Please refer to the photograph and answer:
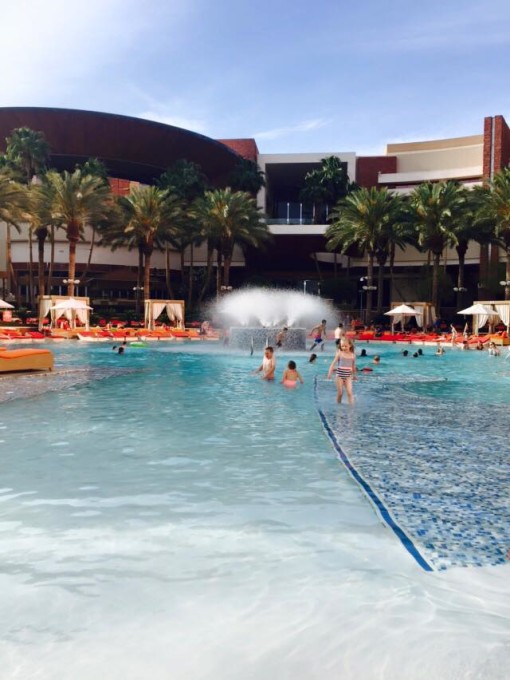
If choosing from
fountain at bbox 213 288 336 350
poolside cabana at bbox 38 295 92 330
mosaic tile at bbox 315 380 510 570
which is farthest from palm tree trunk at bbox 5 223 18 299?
mosaic tile at bbox 315 380 510 570

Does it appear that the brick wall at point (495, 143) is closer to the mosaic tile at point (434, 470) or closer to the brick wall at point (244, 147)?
the brick wall at point (244, 147)

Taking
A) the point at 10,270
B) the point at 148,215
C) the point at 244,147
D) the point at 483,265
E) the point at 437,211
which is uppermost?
the point at 244,147

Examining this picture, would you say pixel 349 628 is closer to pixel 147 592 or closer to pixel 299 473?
pixel 147 592

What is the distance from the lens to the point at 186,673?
3.58m

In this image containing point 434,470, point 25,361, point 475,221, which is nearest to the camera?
point 434,470

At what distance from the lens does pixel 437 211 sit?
4772 centimetres

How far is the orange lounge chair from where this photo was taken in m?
18.7

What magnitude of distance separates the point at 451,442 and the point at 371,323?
43155 mm

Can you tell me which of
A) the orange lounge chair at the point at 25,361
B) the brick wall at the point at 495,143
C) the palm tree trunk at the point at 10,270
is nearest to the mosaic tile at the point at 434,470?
the orange lounge chair at the point at 25,361

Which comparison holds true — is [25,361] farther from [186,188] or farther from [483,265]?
[483,265]

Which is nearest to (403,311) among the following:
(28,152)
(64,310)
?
(64,310)

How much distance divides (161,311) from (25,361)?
87.1ft

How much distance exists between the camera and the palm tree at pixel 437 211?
47.4 metres

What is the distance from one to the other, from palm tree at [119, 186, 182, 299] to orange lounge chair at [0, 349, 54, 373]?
30.6 metres
